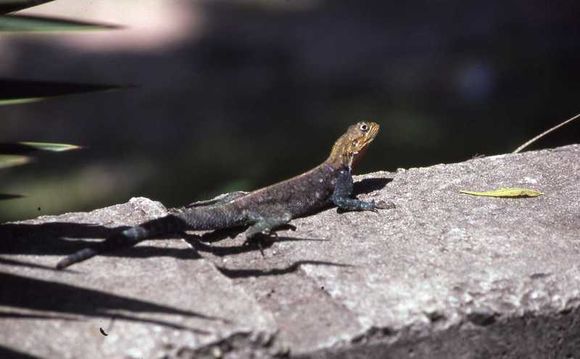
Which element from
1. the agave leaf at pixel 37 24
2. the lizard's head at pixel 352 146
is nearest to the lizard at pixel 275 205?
the lizard's head at pixel 352 146

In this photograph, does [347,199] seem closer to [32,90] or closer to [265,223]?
[265,223]

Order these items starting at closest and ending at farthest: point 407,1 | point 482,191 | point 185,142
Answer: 1. point 482,191
2. point 185,142
3. point 407,1

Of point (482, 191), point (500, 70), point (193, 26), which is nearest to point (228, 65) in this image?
point (193, 26)

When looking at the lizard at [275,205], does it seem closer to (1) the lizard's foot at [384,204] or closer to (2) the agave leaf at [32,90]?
(1) the lizard's foot at [384,204]

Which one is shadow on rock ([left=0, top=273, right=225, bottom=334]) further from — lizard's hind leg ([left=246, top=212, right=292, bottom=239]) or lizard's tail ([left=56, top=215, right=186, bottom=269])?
lizard's hind leg ([left=246, top=212, right=292, bottom=239])

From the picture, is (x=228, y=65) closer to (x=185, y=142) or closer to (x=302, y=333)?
(x=185, y=142)

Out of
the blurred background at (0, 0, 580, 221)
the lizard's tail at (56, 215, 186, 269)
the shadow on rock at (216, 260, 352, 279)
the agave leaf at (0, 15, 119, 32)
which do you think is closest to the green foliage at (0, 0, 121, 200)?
the agave leaf at (0, 15, 119, 32)

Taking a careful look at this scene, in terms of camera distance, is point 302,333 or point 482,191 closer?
point 302,333
